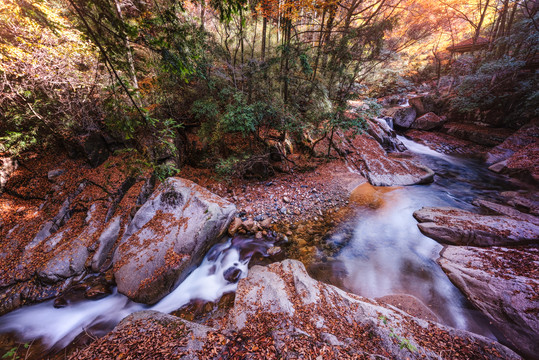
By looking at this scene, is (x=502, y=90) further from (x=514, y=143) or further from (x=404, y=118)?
(x=404, y=118)

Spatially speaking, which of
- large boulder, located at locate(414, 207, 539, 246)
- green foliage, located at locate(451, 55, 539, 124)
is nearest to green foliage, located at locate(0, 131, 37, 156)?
large boulder, located at locate(414, 207, 539, 246)

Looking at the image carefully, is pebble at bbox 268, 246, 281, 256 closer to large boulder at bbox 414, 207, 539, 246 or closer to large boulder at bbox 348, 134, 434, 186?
large boulder at bbox 414, 207, 539, 246

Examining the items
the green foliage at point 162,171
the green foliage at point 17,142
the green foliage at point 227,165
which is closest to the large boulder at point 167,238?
the green foliage at point 227,165

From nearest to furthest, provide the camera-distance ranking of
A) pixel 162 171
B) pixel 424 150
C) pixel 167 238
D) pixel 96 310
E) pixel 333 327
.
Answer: pixel 333 327
pixel 162 171
pixel 96 310
pixel 167 238
pixel 424 150

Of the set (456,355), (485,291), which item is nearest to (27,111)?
(456,355)

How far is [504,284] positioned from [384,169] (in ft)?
19.7

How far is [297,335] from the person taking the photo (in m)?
2.63

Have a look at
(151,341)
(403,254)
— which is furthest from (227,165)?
(403,254)

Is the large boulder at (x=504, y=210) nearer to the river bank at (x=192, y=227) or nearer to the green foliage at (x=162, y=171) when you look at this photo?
the river bank at (x=192, y=227)

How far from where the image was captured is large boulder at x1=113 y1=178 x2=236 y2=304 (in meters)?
4.33

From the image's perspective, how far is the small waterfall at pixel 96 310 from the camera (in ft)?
12.9

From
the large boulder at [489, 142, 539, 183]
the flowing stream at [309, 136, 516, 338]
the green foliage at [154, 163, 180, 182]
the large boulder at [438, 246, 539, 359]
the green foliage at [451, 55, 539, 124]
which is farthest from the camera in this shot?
the green foliage at [451, 55, 539, 124]

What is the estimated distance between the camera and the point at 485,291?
3.99 metres

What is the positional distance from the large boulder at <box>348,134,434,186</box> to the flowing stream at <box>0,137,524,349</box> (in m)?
1.29
